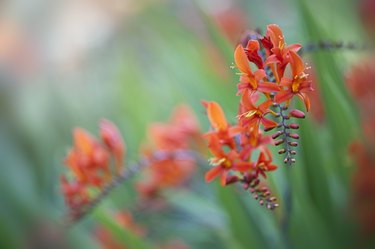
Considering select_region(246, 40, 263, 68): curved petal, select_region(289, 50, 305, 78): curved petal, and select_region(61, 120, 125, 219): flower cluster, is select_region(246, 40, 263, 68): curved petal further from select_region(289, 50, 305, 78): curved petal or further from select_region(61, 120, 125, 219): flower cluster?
select_region(61, 120, 125, 219): flower cluster

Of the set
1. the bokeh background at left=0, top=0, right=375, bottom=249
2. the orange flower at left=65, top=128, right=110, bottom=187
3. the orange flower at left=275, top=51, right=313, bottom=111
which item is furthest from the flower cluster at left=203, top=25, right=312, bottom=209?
the orange flower at left=65, top=128, right=110, bottom=187

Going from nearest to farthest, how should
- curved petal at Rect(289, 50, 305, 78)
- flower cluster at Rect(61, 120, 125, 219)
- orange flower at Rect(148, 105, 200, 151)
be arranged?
1. curved petal at Rect(289, 50, 305, 78)
2. flower cluster at Rect(61, 120, 125, 219)
3. orange flower at Rect(148, 105, 200, 151)

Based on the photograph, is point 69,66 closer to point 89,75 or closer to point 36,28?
point 89,75

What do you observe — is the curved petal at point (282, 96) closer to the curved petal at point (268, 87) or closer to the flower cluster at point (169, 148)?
the curved petal at point (268, 87)

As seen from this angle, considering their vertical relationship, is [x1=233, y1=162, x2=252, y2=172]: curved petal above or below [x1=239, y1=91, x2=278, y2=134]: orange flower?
below

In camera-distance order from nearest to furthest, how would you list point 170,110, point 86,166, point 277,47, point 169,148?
point 277,47 < point 86,166 < point 169,148 < point 170,110

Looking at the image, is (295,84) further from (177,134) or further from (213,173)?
(177,134)

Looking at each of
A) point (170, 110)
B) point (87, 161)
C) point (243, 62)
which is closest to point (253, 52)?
point (243, 62)
